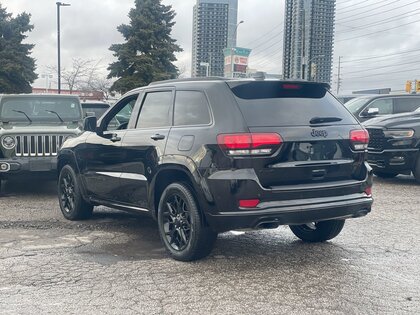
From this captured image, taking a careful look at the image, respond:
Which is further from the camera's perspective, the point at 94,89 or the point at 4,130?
the point at 94,89

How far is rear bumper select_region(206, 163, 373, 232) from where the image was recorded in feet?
15.1

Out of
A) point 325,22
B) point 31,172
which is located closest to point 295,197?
point 31,172

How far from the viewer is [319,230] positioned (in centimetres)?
588

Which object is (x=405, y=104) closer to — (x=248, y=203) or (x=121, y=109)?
(x=121, y=109)

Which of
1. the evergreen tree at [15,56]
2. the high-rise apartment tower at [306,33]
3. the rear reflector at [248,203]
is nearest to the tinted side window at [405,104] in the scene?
the rear reflector at [248,203]

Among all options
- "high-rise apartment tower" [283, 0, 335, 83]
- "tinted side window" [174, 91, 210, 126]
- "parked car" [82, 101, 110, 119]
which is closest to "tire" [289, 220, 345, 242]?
"tinted side window" [174, 91, 210, 126]

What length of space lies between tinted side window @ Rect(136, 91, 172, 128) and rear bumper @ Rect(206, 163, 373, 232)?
3.88 feet

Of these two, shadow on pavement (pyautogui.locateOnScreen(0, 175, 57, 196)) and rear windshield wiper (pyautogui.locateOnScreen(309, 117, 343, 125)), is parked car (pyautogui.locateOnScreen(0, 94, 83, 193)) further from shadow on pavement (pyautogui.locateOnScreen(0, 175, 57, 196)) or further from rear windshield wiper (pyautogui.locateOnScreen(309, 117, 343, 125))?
rear windshield wiper (pyautogui.locateOnScreen(309, 117, 343, 125))

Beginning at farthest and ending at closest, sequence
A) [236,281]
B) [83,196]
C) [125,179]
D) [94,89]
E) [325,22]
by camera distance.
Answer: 1. [94,89]
2. [325,22]
3. [83,196]
4. [125,179]
5. [236,281]

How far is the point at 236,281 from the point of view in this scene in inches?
181

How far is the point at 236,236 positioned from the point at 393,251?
175cm

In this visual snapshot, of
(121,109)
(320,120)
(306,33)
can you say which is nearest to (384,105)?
(121,109)

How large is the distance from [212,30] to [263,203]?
47.6m

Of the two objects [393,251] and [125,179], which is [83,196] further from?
[393,251]
